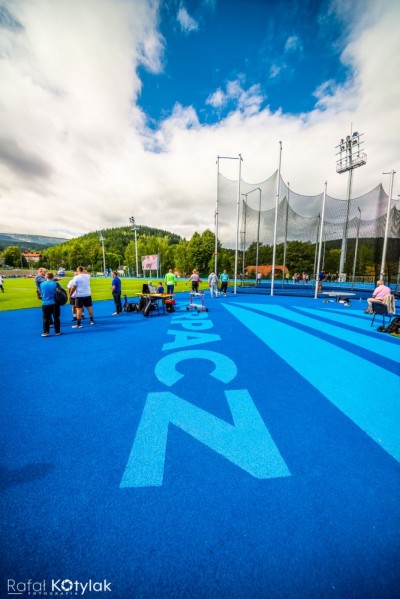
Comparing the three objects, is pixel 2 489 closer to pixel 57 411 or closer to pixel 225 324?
pixel 57 411

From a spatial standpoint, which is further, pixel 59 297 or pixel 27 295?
pixel 27 295

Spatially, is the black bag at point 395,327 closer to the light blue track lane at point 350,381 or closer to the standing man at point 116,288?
the light blue track lane at point 350,381

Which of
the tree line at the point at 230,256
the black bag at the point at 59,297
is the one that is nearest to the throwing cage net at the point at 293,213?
the tree line at the point at 230,256

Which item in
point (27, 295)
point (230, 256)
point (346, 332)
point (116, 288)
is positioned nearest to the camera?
point (346, 332)

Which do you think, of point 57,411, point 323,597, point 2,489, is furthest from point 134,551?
point 57,411

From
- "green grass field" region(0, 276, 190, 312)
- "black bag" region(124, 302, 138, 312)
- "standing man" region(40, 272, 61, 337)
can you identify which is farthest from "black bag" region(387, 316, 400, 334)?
"green grass field" region(0, 276, 190, 312)

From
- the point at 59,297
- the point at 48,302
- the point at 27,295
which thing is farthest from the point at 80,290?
the point at 27,295

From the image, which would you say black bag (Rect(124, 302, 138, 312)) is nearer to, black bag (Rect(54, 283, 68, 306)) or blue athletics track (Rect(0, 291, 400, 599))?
black bag (Rect(54, 283, 68, 306))

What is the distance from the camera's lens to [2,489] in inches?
88.6

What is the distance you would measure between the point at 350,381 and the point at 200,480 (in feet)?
11.9

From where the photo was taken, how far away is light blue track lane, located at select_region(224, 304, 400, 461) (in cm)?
322

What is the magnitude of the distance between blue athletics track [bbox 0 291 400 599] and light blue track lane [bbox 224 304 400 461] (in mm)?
36

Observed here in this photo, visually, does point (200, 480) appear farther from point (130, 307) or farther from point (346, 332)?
point (130, 307)

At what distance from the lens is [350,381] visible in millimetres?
4539
